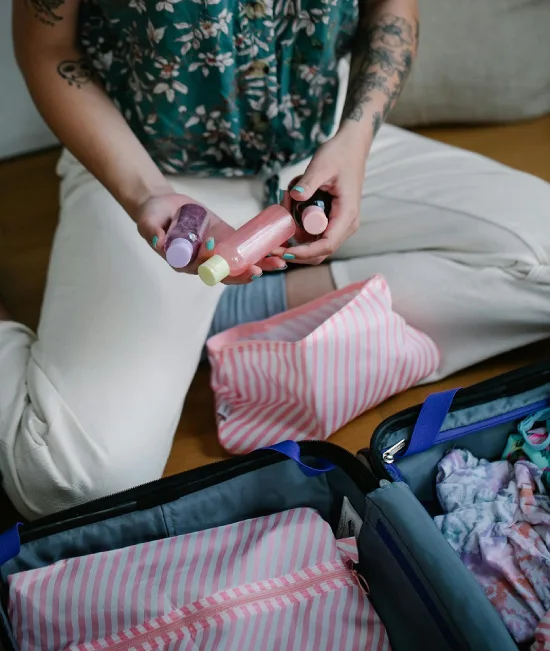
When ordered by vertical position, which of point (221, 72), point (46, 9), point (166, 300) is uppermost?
point (46, 9)

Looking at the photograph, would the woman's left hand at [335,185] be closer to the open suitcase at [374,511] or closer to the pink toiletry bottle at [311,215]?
the pink toiletry bottle at [311,215]

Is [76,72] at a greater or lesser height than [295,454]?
greater

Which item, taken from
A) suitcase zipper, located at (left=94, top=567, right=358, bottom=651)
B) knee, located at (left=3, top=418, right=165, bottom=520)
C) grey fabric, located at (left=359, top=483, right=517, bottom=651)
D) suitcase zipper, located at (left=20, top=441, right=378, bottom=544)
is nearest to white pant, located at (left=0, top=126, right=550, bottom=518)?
knee, located at (left=3, top=418, right=165, bottom=520)

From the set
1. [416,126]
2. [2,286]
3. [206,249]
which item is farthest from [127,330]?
[416,126]

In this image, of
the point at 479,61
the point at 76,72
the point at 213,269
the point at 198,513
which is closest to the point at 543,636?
the point at 198,513

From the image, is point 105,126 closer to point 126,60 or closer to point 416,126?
point 126,60

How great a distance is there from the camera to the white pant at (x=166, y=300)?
32.6 inches

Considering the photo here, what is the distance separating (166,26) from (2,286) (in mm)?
624

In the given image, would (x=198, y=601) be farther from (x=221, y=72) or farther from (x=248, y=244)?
(x=221, y=72)

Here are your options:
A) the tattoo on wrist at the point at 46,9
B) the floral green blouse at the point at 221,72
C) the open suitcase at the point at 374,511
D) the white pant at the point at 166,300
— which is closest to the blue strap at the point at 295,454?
the open suitcase at the point at 374,511

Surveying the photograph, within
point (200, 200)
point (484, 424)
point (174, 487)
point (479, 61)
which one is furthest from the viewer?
point (479, 61)

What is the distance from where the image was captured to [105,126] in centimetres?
85

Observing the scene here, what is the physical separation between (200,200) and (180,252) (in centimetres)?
30

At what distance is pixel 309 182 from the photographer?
75 centimetres
